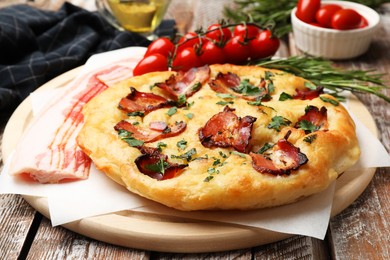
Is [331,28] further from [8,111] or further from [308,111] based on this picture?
[8,111]

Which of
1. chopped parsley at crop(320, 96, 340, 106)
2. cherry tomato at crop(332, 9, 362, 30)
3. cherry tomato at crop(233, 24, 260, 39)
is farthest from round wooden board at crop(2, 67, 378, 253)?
cherry tomato at crop(332, 9, 362, 30)

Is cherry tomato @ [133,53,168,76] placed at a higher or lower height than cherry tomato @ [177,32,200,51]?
higher

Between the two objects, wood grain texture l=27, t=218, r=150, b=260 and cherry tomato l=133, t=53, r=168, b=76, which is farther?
cherry tomato l=133, t=53, r=168, b=76

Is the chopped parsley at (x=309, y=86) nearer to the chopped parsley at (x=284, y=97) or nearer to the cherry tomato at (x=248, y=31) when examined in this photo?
the chopped parsley at (x=284, y=97)

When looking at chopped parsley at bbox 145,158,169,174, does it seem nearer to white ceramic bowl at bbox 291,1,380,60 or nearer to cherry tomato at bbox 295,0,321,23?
white ceramic bowl at bbox 291,1,380,60

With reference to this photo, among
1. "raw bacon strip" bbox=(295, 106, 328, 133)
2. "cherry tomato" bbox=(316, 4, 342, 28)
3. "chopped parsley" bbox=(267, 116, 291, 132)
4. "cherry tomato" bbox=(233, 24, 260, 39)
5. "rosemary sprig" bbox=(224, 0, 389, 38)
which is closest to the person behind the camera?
"chopped parsley" bbox=(267, 116, 291, 132)

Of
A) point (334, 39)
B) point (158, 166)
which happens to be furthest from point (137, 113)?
point (334, 39)
